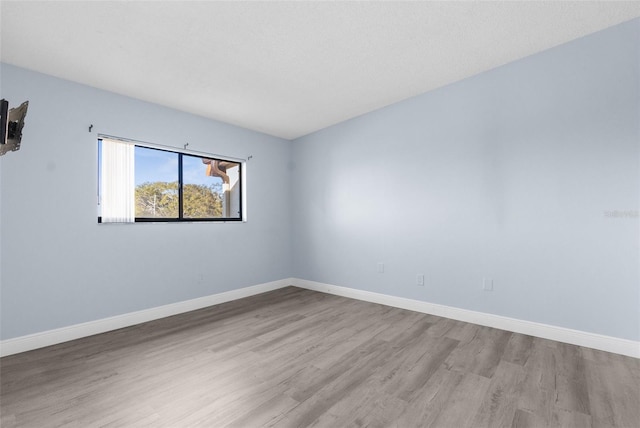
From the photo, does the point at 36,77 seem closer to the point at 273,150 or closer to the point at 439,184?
the point at 273,150

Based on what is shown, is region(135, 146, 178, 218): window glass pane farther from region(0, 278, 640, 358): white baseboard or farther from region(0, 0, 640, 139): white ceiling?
region(0, 278, 640, 358): white baseboard

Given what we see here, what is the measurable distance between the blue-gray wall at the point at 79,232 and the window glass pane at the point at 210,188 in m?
0.27

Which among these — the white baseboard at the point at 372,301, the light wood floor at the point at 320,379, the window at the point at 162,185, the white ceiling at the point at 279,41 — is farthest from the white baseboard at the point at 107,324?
the white ceiling at the point at 279,41

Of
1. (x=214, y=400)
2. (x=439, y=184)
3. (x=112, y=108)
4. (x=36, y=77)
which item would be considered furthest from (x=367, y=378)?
(x=36, y=77)

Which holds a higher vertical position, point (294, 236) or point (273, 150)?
point (273, 150)

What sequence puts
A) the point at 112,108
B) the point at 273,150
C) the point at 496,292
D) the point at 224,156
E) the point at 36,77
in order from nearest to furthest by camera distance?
the point at 36,77 → the point at 496,292 → the point at 112,108 → the point at 224,156 → the point at 273,150

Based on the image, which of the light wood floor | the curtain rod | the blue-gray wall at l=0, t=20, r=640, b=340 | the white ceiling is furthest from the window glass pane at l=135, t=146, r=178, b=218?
the light wood floor

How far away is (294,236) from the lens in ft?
17.1

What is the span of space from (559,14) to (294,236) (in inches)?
170

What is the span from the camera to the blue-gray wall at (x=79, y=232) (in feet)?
8.66

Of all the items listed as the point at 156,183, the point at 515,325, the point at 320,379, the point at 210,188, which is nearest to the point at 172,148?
the point at 156,183

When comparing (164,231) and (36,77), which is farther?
(164,231)

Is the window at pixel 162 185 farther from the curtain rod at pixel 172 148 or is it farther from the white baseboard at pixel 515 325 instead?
the white baseboard at pixel 515 325

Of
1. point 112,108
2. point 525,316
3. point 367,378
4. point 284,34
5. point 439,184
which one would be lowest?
point 367,378
